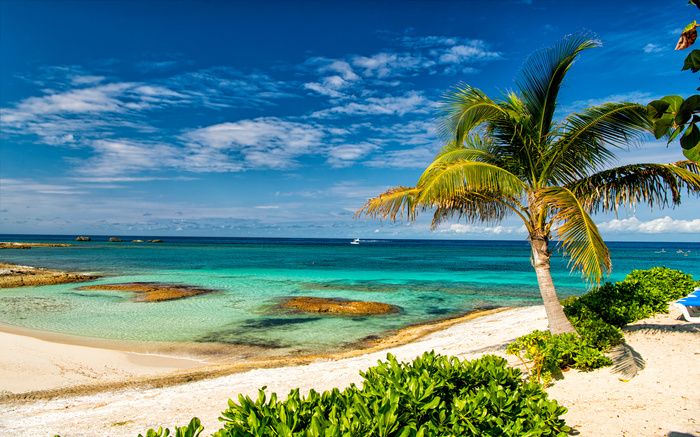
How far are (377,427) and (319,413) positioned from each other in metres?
0.47

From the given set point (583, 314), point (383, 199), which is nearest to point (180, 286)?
point (383, 199)

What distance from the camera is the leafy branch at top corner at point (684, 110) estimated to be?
4.40ft

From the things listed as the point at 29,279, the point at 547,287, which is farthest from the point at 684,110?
the point at 29,279

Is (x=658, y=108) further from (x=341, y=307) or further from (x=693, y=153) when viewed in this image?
(x=341, y=307)

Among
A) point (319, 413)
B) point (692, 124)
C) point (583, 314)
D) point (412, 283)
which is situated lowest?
point (412, 283)

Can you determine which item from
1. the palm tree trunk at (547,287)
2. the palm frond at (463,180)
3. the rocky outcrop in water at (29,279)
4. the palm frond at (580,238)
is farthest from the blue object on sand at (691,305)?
the rocky outcrop in water at (29,279)

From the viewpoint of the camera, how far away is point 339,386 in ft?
21.6

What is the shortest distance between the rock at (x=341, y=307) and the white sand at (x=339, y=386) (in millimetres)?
6757

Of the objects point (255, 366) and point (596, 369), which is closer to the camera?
point (596, 369)

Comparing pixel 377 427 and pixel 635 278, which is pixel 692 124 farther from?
pixel 635 278

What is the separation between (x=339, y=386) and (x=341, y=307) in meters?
10.3

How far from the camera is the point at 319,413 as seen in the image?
2.57 meters

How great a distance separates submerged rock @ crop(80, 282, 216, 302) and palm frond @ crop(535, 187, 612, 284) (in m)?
19.1

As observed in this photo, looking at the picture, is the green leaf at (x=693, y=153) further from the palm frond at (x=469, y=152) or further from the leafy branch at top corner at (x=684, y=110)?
the palm frond at (x=469, y=152)
